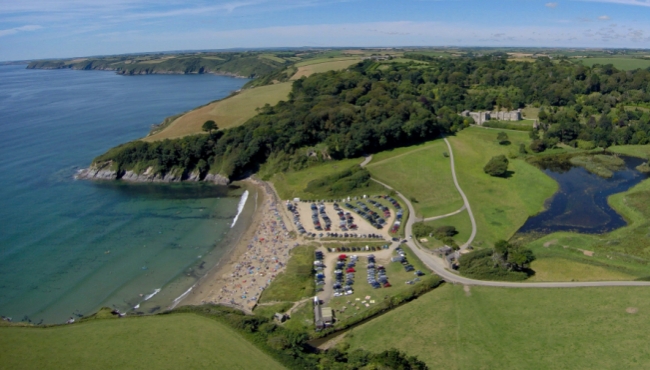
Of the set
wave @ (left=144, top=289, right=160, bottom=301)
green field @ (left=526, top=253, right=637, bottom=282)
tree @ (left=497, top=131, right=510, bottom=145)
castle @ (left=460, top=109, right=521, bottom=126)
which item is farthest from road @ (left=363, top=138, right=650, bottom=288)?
castle @ (left=460, top=109, right=521, bottom=126)

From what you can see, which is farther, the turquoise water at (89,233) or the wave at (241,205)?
the wave at (241,205)

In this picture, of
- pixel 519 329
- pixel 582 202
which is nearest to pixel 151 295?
pixel 519 329

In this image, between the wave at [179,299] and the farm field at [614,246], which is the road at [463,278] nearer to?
the farm field at [614,246]

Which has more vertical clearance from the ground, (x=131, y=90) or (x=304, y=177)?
(x=131, y=90)

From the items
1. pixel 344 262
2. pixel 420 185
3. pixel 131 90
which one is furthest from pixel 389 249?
pixel 131 90

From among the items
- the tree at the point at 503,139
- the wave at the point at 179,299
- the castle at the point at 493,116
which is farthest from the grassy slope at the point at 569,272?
the castle at the point at 493,116

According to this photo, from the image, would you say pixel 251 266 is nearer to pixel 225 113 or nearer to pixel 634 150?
pixel 225 113

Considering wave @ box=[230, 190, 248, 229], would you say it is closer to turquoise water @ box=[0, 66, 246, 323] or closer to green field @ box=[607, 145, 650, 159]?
turquoise water @ box=[0, 66, 246, 323]

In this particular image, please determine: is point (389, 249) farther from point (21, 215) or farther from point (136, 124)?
point (136, 124)
